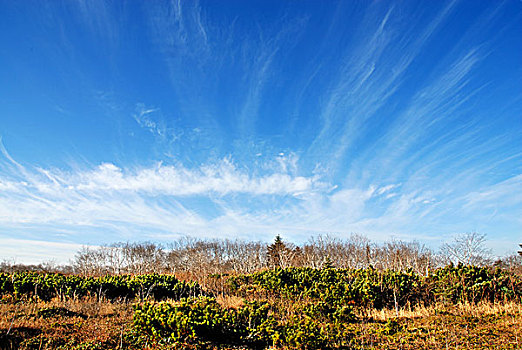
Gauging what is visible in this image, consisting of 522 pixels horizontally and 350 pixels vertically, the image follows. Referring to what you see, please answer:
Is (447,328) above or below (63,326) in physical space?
above

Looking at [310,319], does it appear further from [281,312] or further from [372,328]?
[281,312]

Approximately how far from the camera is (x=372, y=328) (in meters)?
6.73

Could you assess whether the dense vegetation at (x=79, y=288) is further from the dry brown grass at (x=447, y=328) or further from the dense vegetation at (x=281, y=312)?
the dry brown grass at (x=447, y=328)

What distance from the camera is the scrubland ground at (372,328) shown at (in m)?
5.54

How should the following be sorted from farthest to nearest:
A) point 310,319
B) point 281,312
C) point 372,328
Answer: point 281,312
point 372,328
point 310,319

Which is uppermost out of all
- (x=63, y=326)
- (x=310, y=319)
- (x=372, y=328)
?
(x=310, y=319)

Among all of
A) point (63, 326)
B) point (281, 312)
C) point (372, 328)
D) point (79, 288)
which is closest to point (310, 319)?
point (372, 328)

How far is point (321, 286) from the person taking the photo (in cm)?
1004

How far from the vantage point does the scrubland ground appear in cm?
554

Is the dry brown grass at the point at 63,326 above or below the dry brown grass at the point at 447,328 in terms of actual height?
below

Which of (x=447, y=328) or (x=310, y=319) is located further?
(x=447, y=328)

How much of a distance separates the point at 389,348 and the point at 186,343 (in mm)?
3695

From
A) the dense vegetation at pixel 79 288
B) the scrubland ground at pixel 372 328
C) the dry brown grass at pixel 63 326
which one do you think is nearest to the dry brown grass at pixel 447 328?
the scrubland ground at pixel 372 328

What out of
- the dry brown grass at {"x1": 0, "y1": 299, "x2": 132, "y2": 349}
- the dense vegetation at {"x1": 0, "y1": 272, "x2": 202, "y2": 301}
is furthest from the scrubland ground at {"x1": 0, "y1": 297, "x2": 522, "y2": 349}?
the dense vegetation at {"x1": 0, "y1": 272, "x2": 202, "y2": 301}
